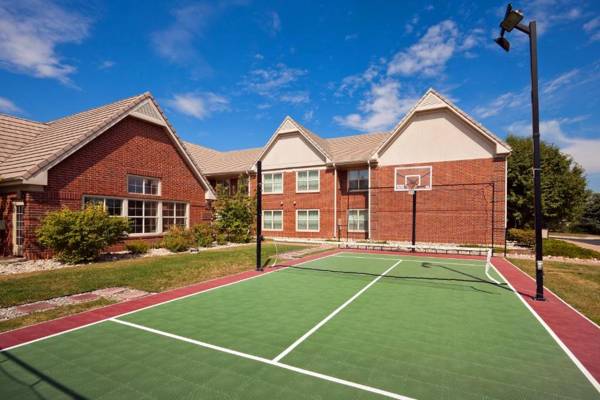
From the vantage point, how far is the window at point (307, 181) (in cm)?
2819

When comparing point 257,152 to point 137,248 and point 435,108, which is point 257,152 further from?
point 137,248

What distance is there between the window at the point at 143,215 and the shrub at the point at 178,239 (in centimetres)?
113

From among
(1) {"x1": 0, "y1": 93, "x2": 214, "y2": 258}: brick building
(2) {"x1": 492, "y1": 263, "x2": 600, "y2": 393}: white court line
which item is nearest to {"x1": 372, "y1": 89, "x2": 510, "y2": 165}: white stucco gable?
(1) {"x1": 0, "y1": 93, "x2": 214, "y2": 258}: brick building

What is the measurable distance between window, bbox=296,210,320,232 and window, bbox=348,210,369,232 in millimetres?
3070

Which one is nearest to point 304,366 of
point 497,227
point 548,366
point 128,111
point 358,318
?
point 358,318

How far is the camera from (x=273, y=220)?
30.3m

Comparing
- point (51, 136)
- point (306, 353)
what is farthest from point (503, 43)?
point (51, 136)

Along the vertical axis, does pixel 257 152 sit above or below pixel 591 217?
above

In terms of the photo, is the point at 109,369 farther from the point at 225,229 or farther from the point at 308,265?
the point at 225,229

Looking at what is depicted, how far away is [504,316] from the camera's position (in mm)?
7172

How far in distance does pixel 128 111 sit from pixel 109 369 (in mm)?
16083

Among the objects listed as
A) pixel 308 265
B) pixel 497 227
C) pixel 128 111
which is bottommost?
pixel 308 265

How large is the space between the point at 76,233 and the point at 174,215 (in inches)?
299

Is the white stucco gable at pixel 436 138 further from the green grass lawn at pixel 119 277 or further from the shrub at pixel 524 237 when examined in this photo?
the green grass lawn at pixel 119 277
